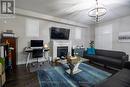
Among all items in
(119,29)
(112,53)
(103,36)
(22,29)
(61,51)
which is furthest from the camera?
(103,36)

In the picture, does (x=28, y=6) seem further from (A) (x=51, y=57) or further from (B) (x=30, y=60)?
(A) (x=51, y=57)

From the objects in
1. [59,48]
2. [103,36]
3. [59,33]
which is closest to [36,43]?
[59,48]

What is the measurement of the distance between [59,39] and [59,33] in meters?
0.35

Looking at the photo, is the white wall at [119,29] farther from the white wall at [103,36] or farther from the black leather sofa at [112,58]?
the black leather sofa at [112,58]

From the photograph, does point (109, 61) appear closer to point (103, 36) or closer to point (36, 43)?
point (103, 36)

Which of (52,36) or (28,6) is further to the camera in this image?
(52,36)

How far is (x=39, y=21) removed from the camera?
184 inches

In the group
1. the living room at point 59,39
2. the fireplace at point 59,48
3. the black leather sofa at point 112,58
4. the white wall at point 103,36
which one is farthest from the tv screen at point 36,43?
the white wall at point 103,36

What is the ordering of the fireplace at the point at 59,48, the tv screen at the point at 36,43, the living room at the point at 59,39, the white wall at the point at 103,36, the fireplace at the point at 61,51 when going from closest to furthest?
1. the living room at the point at 59,39
2. the tv screen at the point at 36,43
3. the fireplace at the point at 59,48
4. the fireplace at the point at 61,51
5. the white wall at the point at 103,36

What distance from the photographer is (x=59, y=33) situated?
525 cm

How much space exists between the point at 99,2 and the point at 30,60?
4.01 meters

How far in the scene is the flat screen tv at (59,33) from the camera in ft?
16.5

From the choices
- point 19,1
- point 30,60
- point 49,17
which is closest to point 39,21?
point 49,17

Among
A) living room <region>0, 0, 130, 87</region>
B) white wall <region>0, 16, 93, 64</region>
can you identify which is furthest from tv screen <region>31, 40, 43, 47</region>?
white wall <region>0, 16, 93, 64</region>
